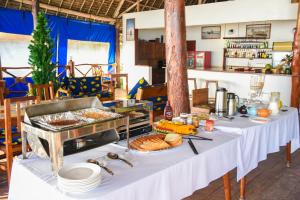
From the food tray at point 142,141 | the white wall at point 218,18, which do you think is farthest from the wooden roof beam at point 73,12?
the food tray at point 142,141

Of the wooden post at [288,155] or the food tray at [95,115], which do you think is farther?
the wooden post at [288,155]

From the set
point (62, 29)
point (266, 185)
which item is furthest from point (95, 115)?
point (62, 29)

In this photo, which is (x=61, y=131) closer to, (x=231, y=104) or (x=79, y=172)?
(x=79, y=172)

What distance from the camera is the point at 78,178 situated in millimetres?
1282

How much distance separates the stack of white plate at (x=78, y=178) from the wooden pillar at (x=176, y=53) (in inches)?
82.0

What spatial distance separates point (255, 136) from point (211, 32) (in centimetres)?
731

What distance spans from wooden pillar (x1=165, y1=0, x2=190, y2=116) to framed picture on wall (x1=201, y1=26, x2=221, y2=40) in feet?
19.8

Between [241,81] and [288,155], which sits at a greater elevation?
[241,81]

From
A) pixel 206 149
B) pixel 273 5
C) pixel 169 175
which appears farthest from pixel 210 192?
pixel 273 5

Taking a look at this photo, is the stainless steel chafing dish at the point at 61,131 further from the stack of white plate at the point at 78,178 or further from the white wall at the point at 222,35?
the white wall at the point at 222,35

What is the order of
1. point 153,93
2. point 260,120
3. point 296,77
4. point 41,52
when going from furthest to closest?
1. point 41,52
2. point 296,77
3. point 153,93
4. point 260,120

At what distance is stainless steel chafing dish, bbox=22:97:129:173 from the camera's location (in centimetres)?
133

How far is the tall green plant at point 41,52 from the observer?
17.7ft

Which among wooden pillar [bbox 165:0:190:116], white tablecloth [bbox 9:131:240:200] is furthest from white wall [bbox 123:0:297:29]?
white tablecloth [bbox 9:131:240:200]
